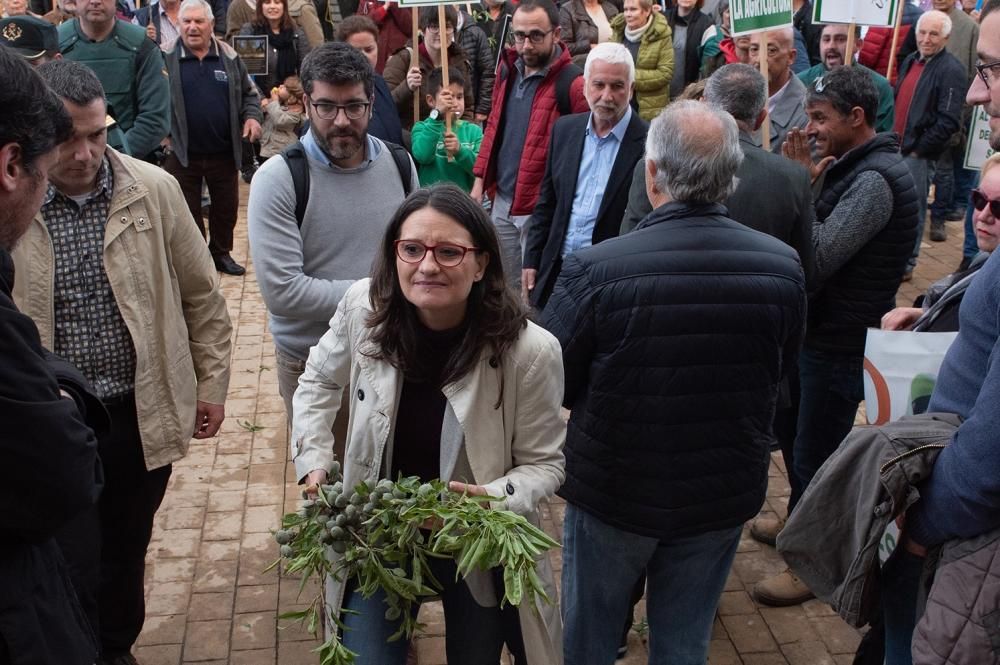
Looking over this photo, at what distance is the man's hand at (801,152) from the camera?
4.53 m

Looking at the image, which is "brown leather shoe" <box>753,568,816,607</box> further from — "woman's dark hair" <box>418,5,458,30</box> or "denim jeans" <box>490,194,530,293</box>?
"woman's dark hair" <box>418,5,458,30</box>

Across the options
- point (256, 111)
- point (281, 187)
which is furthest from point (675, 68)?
point (281, 187)

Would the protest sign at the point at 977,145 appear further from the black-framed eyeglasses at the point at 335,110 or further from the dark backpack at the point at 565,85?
the black-framed eyeglasses at the point at 335,110

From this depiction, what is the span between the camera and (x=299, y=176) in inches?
158

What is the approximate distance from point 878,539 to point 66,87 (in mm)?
2803

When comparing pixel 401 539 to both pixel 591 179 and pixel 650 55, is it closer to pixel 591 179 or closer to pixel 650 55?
pixel 591 179

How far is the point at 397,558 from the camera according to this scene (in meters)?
2.77

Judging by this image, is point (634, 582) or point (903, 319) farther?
point (903, 319)

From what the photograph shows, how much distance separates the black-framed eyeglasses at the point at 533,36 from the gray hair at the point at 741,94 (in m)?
2.30

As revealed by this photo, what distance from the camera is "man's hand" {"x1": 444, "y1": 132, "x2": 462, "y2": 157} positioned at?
6.50 metres

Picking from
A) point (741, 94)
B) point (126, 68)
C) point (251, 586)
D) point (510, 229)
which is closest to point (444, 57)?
point (510, 229)

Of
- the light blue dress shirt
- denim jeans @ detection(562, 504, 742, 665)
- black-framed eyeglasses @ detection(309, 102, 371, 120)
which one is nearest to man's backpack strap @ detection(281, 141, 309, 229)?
black-framed eyeglasses @ detection(309, 102, 371, 120)

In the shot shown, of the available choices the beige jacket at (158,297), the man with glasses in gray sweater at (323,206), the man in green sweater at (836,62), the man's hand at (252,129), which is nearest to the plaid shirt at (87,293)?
the beige jacket at (158,297)

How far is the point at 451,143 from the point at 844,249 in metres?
2.87
